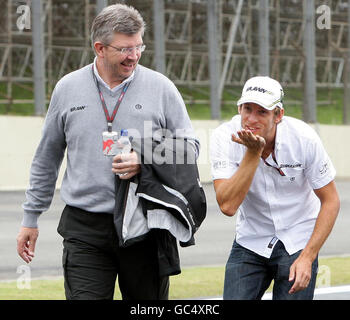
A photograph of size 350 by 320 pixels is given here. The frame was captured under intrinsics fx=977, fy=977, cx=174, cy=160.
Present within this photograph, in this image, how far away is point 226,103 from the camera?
43656 mm

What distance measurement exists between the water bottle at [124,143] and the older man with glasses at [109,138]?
4 centimetres

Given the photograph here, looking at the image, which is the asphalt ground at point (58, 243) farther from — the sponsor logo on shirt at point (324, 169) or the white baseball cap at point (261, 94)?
the white baseball cap at point (261, 94)

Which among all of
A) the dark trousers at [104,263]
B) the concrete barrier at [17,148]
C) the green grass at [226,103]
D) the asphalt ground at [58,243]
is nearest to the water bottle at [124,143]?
the dark trousers at [104,263]

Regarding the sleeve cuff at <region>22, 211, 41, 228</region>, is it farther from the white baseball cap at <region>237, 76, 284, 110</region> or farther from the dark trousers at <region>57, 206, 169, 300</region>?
the white baseball cap at <region>237, 76, 284, 110</region>

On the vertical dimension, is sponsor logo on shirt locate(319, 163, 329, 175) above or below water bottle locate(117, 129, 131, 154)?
below

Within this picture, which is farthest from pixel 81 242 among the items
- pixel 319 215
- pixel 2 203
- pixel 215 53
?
pixel 215 53

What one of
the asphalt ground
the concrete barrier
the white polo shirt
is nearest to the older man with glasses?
the white polo shirt

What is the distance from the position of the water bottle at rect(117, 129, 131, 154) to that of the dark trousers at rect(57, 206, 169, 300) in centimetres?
36

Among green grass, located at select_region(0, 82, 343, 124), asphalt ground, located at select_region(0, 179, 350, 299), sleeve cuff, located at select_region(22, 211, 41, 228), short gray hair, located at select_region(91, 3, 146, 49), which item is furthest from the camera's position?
green grass, located at select_region(0, 82, 343, 124)

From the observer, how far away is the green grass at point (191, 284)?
8133 millimetres

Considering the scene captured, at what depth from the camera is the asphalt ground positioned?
10062mm

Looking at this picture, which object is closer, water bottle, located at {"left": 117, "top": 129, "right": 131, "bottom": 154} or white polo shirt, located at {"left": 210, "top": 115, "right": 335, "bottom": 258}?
water bottle, located at {"left": 117, "top": 129, "right": 131, "bottom": 154}

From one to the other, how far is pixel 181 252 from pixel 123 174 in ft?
22.5

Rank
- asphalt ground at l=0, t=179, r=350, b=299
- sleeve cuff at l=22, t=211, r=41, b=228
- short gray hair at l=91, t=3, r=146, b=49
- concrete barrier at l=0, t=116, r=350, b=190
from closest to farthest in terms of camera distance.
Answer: short gray hair at l=91, t=3, r=146, b=49 < sleeve cuff at l=22, t=211, r=41, b=228 < asphalt ground at l=0, t=179, r=350, b=299 < concrete barrier at l=0, t=116, r=350, b=190
